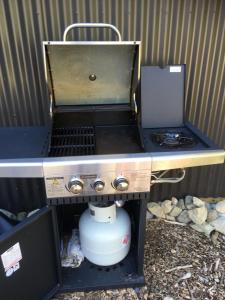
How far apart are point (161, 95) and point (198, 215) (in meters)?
1.22

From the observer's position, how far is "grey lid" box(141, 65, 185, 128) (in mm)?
1535

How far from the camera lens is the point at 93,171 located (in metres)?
1.14

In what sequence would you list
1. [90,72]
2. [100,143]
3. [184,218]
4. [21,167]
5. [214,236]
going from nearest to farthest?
[21,167] → [100,143] → [90,72] → [214,236] → [184,218]

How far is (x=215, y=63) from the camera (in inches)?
73.6

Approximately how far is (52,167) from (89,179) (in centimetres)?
19

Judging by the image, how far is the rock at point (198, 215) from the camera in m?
2.13

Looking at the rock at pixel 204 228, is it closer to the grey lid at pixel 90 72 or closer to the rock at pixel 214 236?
the rock at pixel 214 236

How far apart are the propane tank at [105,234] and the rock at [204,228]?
816mm

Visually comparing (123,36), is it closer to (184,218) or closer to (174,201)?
(174,201)

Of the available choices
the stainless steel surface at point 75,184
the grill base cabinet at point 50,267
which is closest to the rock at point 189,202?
the grill base cabinet at point 50,267

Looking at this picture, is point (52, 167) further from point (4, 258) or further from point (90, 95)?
point (90, 95)

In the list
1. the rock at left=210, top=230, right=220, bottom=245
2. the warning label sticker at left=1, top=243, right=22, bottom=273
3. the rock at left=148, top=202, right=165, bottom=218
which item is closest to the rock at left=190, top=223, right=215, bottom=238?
the rock at left=210, top=230, right=220, bottom=245

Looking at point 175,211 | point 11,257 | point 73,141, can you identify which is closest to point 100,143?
point 73,141

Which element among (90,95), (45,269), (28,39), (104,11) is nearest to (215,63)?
(104,11)
